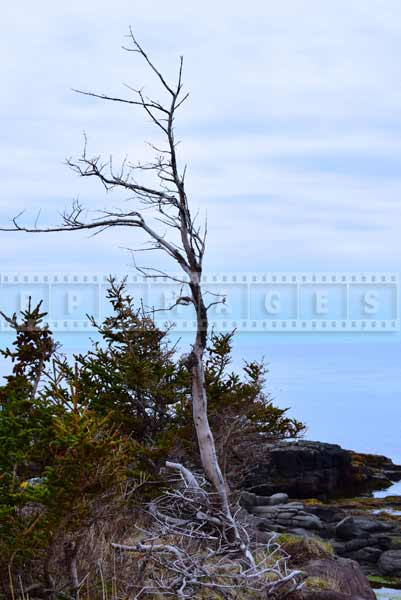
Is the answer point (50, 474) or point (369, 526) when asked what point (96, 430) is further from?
point (369, 526)

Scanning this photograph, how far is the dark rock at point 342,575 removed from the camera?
1309 centimetres

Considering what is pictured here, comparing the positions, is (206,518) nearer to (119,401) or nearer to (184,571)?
(184,571)

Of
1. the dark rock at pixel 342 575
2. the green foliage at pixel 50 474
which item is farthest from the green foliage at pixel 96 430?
the dark rock at pixel 342 575

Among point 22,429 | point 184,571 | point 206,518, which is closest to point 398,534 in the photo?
point 206,518

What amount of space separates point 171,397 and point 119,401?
1.13m

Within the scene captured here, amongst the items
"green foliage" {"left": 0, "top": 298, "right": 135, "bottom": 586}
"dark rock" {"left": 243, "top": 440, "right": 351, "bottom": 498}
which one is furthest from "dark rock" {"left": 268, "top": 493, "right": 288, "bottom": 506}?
"green foliage" {"left": 0, "top": 298, "right": 135, "bottom": 586}

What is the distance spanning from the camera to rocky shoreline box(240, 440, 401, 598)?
850 inches

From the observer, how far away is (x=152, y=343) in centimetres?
2027

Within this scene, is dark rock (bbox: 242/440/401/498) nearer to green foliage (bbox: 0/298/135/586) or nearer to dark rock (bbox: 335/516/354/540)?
dark rock (bbox: 335/516/354/540)

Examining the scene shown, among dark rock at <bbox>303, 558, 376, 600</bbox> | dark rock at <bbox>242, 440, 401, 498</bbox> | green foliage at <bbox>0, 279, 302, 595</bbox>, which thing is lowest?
dark rock at <bbox>242, 440, 401, 498</bbox>

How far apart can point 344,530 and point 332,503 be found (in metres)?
8.60

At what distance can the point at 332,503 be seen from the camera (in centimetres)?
3209

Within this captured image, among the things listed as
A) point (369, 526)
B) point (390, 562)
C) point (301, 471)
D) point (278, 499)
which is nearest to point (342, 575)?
point (390, 562)

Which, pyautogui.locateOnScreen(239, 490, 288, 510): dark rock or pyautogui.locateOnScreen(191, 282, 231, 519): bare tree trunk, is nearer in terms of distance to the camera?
pyautogui.locateOnScreen(191, 282, 231, 519): bare tree trunk
